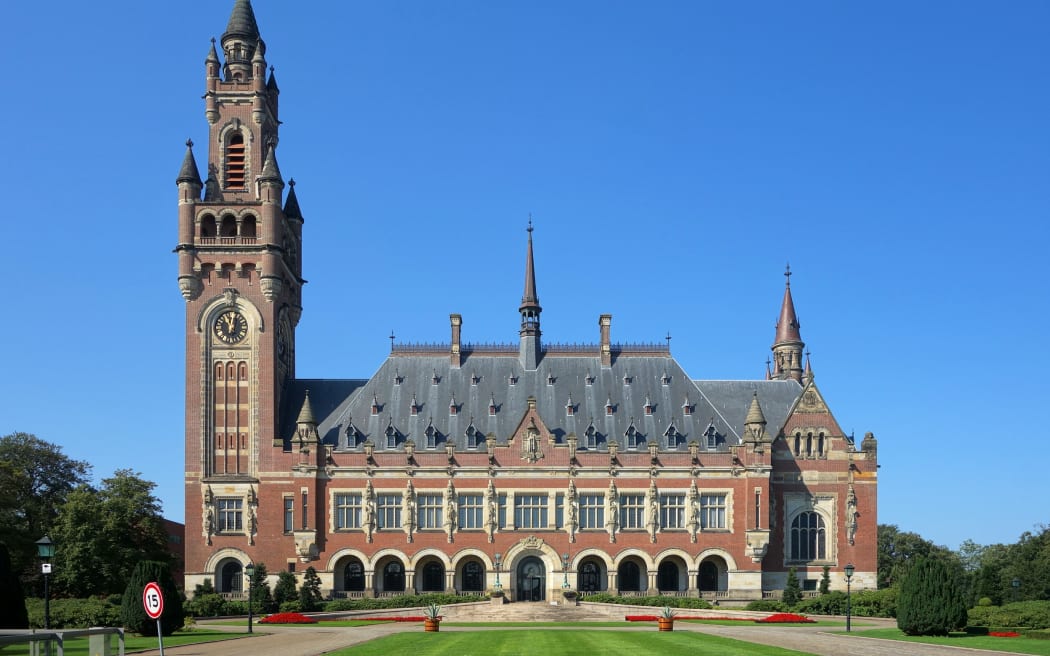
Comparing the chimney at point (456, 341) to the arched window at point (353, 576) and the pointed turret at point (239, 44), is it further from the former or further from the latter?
the pointed turret at point (239, 44)

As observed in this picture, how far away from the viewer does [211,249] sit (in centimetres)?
8494

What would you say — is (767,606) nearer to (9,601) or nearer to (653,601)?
(653,601)

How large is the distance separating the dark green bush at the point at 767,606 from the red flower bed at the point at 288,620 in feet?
92.4

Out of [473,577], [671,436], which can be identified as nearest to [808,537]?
[671,436]

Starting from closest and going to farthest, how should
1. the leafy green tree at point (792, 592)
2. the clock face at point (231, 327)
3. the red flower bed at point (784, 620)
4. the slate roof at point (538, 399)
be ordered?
the red flower bed at point (784, 620) → the leafy green tree at point (792, 592) → the clock face at point (231, 327) → the slate roof at point (538, 399)

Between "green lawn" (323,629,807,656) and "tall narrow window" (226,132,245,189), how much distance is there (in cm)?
4778

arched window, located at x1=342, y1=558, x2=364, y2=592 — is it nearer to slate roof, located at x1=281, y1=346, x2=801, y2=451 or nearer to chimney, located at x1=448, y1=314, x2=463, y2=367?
slate roof, located at x1=281, y1=346, x2=801, y2=451

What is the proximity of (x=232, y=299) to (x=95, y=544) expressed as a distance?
20467 millimetres

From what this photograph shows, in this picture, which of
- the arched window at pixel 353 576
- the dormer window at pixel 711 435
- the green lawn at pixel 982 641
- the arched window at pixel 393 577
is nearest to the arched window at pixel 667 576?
the dormer window at pixel 711 435

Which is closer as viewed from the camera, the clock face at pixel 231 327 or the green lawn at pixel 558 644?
the green lawn at pixel 558 644

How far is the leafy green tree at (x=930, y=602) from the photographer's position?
1955 inches

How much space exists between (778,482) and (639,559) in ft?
40.2

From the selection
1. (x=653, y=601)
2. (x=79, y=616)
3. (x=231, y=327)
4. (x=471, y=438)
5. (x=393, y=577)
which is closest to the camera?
(x=79, y=616)

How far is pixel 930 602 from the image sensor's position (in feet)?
163
